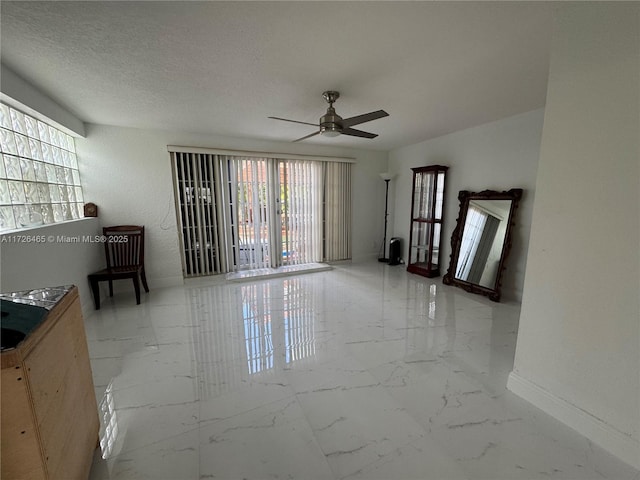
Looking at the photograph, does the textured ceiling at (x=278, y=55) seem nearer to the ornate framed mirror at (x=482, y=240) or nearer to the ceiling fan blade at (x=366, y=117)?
the ceiling fan blade at (x=366, y=117)

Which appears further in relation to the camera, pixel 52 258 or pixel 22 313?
pixel 52 258

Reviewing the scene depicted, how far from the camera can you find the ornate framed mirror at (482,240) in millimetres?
3258

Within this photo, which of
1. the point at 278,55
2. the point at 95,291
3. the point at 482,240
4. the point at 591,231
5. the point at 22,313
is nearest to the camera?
the point at 22,313

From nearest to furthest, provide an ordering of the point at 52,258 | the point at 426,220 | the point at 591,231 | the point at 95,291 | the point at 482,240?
the point at 591,231, the point at 52,258, the point at 95,291, the point at 482,240, the point at 426,220

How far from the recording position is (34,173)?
2.38 metres

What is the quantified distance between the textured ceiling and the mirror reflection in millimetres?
1191

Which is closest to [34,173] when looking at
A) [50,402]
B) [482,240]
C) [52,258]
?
[52,258]

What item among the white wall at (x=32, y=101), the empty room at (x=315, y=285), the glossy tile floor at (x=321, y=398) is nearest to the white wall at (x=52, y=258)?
the empty room at (x=315, y=285)

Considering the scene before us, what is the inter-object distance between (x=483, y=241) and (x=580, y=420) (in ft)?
8.10

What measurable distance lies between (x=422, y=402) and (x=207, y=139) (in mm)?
4096

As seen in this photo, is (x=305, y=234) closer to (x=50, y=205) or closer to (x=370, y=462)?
(x=50, y=205)

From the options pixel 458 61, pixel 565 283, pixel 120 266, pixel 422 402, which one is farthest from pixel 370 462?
pixel 120 266

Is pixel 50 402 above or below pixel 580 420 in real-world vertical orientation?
above

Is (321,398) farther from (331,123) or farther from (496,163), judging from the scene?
(496,163)
